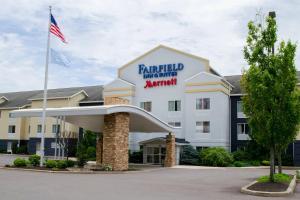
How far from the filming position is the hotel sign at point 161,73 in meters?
47.0

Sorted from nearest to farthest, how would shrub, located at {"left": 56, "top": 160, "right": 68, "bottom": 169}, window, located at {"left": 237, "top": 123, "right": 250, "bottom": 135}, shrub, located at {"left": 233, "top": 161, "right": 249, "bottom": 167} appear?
shrub, located at {"left": 56, "top": 160, "right": 68, "bottom": 169}, shrub, located at {"left": 233, "top": 161, "right": 249, "bottom": 167}, window, located at {"left": 237, "top": 123, "right": 250, "bottom": 135}

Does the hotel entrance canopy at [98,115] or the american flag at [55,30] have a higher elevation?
the american flag at [55,30]

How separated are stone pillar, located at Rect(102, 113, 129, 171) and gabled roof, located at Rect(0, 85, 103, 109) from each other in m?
27.7

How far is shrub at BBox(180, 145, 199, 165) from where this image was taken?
40562mm

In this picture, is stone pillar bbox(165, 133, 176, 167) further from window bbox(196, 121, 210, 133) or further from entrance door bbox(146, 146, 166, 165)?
window bbox(196, 121, 210, 133)

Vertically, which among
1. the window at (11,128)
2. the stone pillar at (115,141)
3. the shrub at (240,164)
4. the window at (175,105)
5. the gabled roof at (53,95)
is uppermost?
the gabled roof at (53,95)

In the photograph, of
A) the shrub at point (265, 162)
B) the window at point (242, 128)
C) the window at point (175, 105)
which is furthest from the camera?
the window at point (175, 105)

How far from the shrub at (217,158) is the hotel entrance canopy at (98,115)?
21.0 feet

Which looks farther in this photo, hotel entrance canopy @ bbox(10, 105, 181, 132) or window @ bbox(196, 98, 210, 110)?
window @ bbox(196, 98, 210, 110)

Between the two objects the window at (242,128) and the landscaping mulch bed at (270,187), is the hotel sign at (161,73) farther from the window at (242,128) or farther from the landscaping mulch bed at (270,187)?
the landscaping mulch bed at (270,187)

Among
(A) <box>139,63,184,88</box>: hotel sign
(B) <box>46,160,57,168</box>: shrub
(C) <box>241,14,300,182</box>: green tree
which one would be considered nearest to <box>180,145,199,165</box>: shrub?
(A) <box>139,63,184,88</box>: hotel sign

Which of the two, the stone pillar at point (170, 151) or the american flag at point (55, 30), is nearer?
the american flag at point (55, 30)

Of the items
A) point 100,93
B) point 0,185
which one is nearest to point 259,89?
point 0,185

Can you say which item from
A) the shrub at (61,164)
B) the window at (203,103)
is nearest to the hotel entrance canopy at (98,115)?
the shrub at (61,164)
